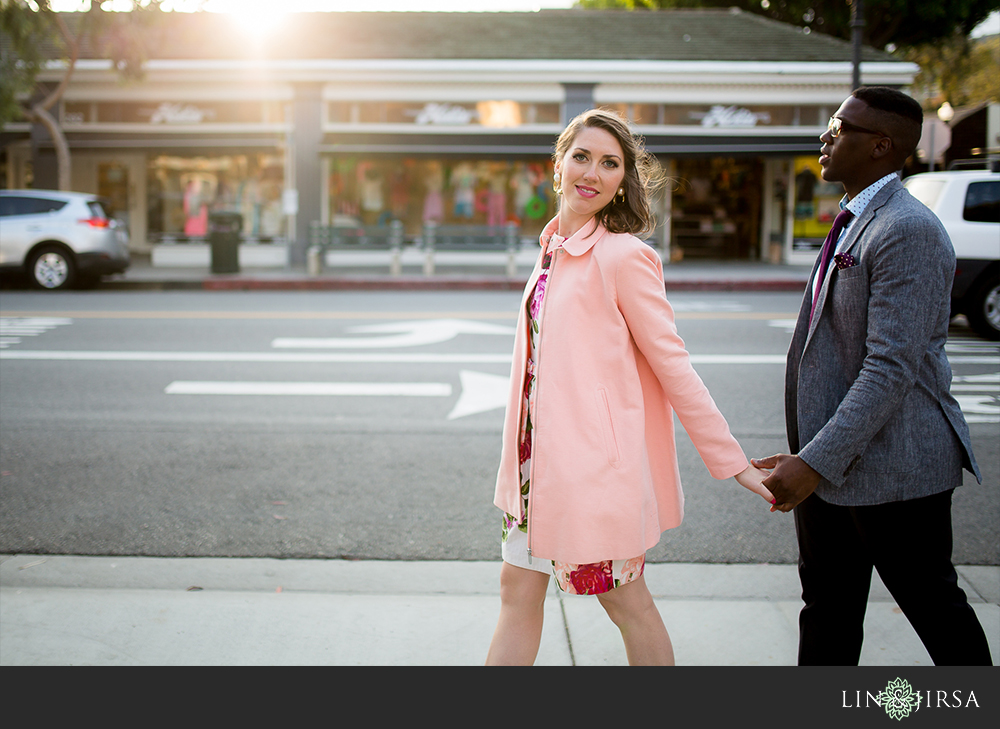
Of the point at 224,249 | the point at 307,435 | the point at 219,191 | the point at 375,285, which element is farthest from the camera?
the point at 219,191

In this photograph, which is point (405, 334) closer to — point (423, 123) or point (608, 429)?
point (608, 429)

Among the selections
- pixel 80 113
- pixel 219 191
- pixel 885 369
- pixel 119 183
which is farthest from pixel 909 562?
pixel 119 183

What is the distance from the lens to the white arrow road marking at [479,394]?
23.6 feet

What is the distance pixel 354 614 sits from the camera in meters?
3.59

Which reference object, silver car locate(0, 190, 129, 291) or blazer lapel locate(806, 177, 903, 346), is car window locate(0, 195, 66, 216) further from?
blazer lapel locate(806, 177, 903, 346)

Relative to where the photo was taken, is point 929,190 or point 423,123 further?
point 423,123

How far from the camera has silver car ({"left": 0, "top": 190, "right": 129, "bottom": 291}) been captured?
1518 centimetres

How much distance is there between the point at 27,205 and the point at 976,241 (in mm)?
14224

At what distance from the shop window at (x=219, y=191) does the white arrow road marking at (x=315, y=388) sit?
14.2 meters

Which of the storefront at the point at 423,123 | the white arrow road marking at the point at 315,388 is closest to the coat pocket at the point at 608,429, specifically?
the white arrow road marking at the point at 315,388
